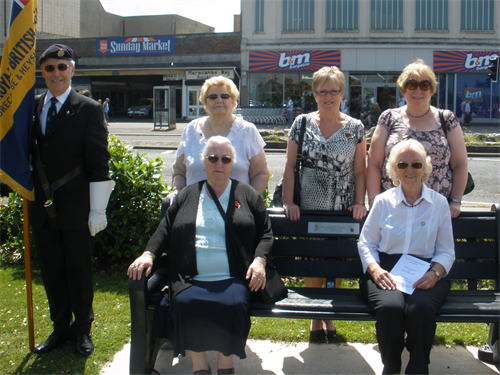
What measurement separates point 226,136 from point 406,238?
1440 millimetres

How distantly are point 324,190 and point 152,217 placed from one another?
6.27 feet

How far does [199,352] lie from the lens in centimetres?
270

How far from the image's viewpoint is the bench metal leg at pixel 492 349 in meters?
3.08

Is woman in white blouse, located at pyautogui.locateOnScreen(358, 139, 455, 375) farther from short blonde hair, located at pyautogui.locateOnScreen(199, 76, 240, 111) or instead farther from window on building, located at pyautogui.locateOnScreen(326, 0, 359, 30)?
window on building, located at pyautogui.locateOnScreen(326, 0, 359, 30)

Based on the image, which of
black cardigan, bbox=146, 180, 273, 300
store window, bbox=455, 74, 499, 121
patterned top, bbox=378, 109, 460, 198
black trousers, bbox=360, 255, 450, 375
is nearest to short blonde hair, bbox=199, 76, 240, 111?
black cardigan, bbox=146, 180, 273, 300

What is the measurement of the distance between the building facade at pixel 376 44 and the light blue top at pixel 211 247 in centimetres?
2792

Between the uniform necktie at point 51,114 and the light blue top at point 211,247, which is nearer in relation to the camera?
the light blue top at point 211,247

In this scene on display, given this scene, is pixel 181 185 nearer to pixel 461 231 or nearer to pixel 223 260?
pixel 223 260

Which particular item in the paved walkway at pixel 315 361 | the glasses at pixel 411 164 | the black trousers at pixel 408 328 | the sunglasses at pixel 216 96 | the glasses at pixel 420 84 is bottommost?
the paved walkway at pixel 315 361

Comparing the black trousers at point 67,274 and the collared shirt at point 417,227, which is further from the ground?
the collared shirt at point 417,227

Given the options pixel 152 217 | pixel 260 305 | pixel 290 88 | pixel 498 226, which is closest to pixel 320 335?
pixel 260 305

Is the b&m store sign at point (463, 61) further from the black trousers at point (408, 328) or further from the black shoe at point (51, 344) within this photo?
the black shoe at point (51, 344)

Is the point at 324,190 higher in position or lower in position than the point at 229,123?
lower

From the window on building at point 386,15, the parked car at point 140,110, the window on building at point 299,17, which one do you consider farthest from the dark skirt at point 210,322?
the parked car at point 140,110
